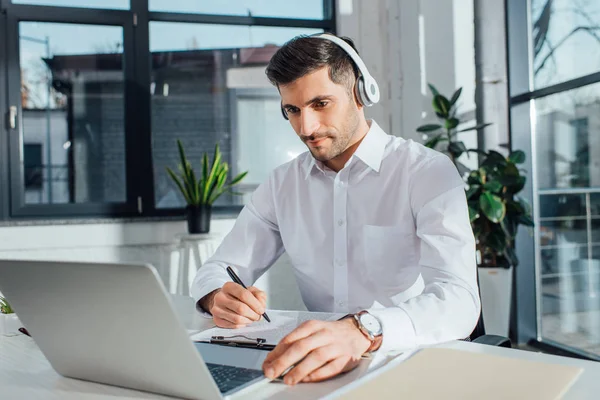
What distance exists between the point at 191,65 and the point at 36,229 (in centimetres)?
144

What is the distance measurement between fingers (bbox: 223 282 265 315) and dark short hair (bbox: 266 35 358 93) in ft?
1.97

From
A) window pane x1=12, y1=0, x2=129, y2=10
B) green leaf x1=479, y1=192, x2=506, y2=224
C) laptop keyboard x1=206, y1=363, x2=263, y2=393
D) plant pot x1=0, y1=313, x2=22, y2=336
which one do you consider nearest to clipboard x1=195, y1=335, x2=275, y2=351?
laptop keyboard x1=206, y1=363, x2=263, y2=393

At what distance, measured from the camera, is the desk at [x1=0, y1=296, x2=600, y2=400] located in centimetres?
81

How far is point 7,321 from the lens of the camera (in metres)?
1.47

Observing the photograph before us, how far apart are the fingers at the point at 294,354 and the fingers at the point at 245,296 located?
327mm

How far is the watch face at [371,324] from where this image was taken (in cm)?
102

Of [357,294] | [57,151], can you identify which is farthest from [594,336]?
[57,151]

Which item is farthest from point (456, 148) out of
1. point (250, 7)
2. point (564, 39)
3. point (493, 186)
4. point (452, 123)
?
point (250, 7)

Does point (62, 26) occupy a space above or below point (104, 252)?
above

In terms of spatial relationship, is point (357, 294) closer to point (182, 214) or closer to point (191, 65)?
point (182, 214)

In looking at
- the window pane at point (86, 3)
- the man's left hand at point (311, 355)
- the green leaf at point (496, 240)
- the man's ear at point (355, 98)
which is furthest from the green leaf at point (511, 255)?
the window pane at point (86, 3)

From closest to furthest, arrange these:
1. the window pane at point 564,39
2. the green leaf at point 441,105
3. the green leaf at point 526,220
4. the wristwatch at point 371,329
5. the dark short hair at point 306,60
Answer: the wristwatch at point 371,329 < the dark short hair at point 306,60 < the window pane at point 564,39 < the green leaf at point 526,220 < the green leaf at point 441,105

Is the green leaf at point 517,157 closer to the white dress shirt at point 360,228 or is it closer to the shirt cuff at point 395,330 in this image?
the white dress shirt at point 360,228

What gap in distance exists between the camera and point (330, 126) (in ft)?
5.28
